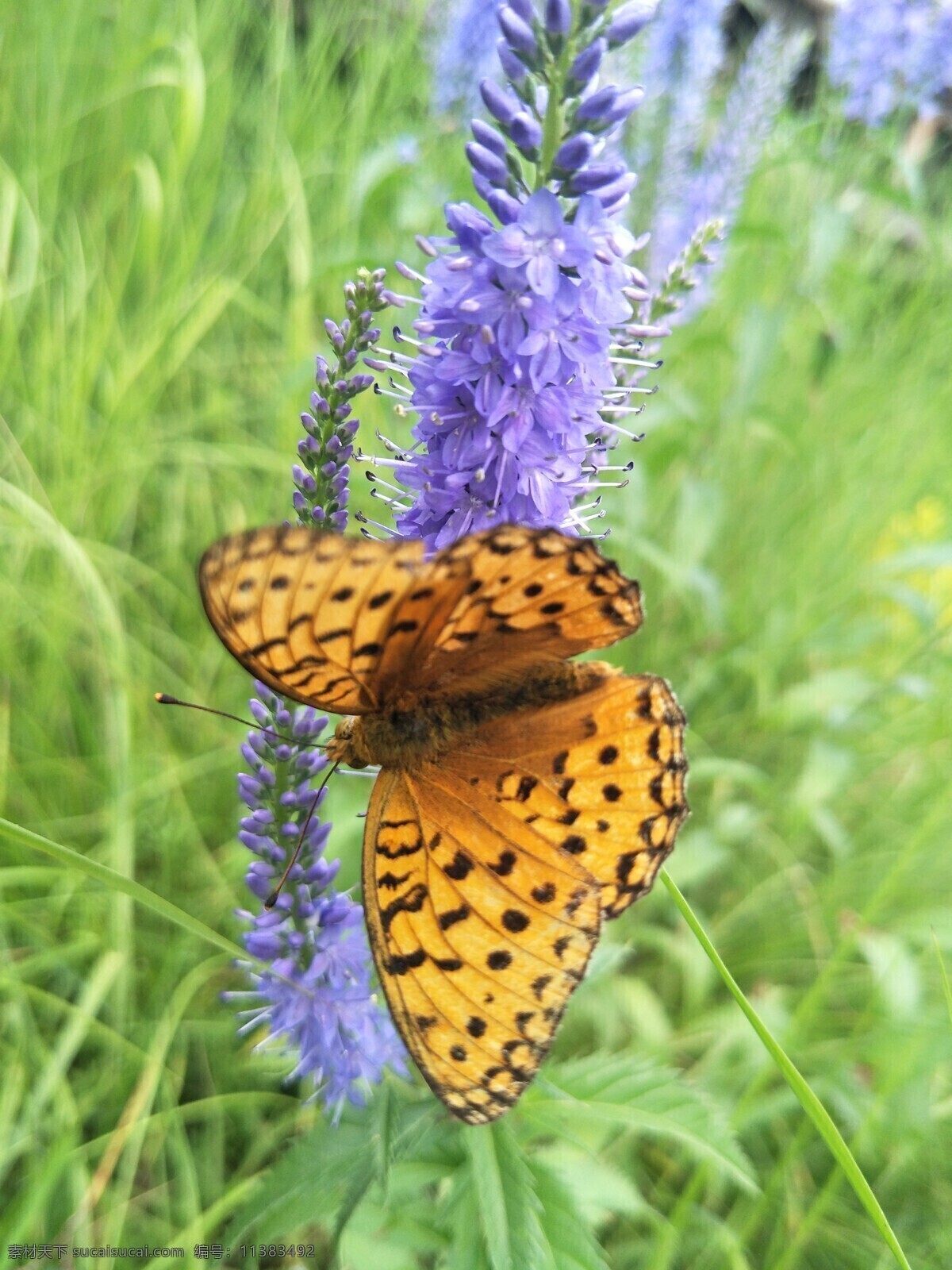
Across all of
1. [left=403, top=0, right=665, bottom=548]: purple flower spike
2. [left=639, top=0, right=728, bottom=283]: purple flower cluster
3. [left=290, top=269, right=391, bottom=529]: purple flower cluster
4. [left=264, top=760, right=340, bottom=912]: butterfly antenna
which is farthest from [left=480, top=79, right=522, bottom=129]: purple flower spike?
[left=639, top=0, right=728, bottom=283]: purple flower cluster

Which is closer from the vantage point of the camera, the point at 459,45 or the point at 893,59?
the point at 893,59

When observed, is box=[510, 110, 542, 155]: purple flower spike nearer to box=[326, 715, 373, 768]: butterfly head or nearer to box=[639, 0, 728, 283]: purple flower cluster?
box=[326, 715, 373, 768]: butterfly head

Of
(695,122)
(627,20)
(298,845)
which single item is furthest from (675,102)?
(298,845)

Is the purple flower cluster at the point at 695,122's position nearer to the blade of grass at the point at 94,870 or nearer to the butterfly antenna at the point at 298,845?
the butterfly antenna at the point at 298,845

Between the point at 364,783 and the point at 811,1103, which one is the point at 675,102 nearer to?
the point at 364,783

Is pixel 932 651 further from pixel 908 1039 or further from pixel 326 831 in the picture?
pixel 326 831

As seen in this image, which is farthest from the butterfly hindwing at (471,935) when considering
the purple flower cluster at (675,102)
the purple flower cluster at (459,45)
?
the purple flower cluster at (459,45)

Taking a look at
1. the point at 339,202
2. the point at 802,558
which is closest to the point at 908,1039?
the point at 802,558
